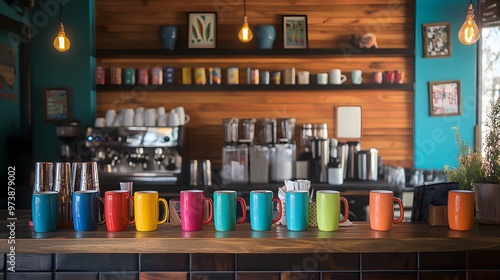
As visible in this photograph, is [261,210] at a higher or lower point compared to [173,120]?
lower

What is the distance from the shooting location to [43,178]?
2.06 metres

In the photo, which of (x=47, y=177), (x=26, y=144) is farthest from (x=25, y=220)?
(x=26, y=144)

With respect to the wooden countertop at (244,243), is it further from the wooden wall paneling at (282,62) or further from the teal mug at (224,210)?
the wooden wall paneling at (282,62)

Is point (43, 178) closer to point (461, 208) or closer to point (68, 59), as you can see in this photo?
point (461, 208)

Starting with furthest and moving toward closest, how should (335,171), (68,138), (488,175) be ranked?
(68,138) < (335,171) < (488,175)

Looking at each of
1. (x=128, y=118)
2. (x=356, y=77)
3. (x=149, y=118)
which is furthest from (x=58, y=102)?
(x=356, y=77)

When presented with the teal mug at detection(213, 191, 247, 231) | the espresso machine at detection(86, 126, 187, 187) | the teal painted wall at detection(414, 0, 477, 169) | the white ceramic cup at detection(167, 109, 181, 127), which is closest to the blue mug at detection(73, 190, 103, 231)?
the teal mug at detection(213, 191, 247, 231)

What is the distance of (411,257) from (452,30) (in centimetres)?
409

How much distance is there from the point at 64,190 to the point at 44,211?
14cm

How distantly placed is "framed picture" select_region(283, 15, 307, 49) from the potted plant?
10.8ft

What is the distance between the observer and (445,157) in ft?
17.7

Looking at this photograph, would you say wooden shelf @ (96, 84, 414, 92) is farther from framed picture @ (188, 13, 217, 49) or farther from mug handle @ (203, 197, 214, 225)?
mug handle @ (203, 197, 214, 225)

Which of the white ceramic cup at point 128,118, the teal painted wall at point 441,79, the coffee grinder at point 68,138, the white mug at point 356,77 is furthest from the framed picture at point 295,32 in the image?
the coffee grinder at point 68,138

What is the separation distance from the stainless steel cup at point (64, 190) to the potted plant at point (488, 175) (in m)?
1.65
